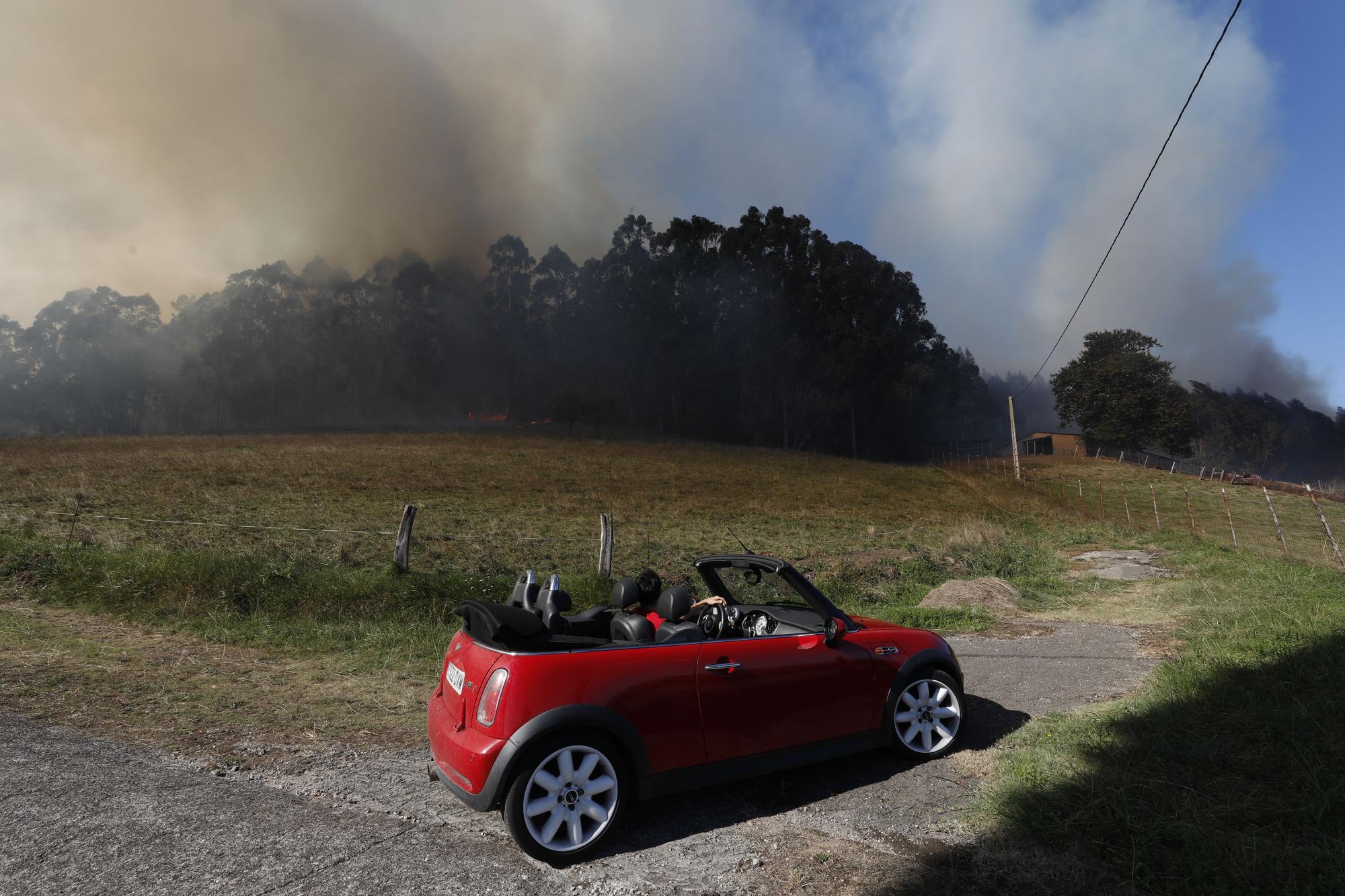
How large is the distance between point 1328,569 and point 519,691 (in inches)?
554

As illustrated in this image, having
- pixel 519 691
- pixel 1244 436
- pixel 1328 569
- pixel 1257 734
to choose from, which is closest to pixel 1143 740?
pixel 1257 734

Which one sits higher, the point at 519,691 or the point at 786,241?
the point at 786,241

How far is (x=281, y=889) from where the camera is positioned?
3238 mm

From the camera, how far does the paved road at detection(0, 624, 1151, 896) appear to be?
11.0 ft

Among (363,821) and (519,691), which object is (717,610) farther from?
(363,821)

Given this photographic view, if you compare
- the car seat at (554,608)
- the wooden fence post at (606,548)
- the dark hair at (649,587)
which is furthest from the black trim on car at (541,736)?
the wooden fence post at (606,548)

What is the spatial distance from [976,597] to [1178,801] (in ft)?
25.2

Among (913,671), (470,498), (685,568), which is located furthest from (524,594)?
(470,498)

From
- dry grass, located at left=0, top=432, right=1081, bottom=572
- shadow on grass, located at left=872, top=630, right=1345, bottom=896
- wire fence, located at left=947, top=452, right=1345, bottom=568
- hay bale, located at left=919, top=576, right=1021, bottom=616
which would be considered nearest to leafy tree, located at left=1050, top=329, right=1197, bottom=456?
wire fence, located at left=947, top=452, right=1345, bottom=568

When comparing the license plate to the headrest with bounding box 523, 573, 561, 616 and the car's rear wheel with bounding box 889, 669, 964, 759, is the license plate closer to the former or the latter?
the headrest with bounding box 523, 573, 561, 616

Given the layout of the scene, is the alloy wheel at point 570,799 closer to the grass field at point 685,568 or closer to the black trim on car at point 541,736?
the black trim on car at point 541,736

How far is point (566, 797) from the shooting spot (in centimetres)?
365

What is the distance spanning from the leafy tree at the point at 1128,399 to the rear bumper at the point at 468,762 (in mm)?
77367

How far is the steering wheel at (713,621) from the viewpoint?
452cm
